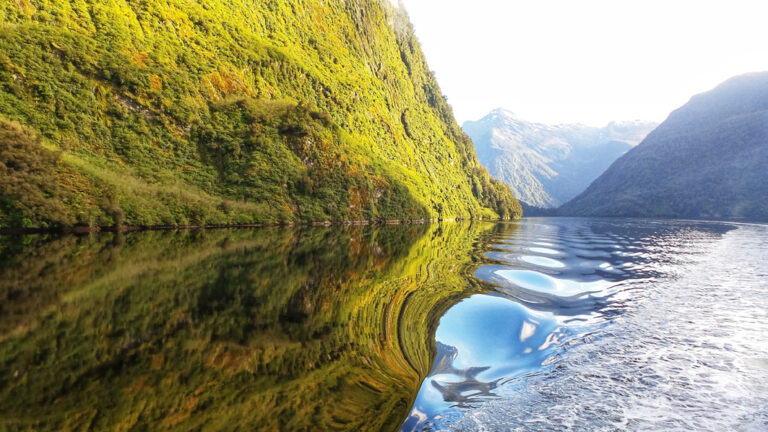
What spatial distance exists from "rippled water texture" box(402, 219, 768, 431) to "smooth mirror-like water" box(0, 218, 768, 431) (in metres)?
0.05

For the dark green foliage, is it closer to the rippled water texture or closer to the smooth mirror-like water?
the smooth mirror-like water

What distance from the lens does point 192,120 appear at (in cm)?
6291

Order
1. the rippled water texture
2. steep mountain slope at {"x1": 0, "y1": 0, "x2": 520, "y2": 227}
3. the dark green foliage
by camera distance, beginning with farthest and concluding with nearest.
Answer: steep mountain slope at {"x1": 0, "y1": 0, "x2": 520, "y2": 227}, the dark green foliage, the rippled water texture

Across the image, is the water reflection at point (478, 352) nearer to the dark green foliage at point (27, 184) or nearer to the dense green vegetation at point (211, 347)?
the dense green vegetation at point (211, 347)

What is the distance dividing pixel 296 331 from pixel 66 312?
7046mm

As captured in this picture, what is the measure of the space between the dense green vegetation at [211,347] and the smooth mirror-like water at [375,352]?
42 mm

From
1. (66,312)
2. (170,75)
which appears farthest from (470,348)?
(170,75)

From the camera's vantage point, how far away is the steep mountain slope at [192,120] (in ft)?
137

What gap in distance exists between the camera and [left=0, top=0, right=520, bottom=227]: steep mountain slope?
41688 mm

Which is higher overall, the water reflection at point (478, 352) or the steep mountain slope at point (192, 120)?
the steep mountain slope at point (192, 120)

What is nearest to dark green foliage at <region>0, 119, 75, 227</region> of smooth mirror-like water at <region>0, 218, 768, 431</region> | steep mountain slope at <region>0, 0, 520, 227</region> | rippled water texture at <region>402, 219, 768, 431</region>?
steep mountain slope at <region>0, 0, 520, 227</region>

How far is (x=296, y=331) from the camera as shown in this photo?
29.9 feet

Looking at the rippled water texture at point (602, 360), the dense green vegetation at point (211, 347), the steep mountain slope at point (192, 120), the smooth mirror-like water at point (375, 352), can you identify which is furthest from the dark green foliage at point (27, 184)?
the rippled water texture at point (602, 360)

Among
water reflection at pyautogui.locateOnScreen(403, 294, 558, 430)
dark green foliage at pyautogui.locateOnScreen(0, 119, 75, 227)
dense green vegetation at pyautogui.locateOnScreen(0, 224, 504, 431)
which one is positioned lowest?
water reflection at pyautogui.locateOnScreen(403, 294, 558, 430)
